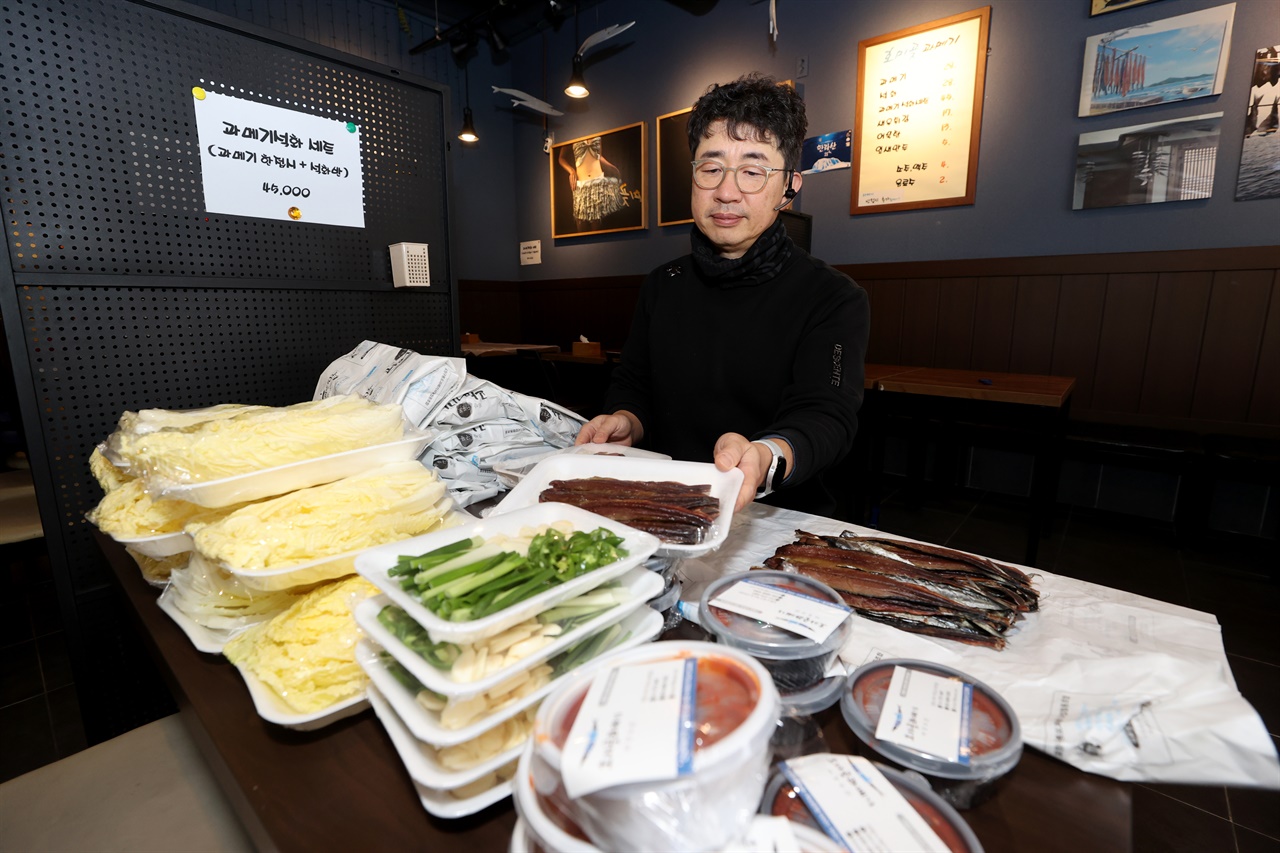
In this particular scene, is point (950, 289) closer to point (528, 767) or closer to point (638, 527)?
point (638, 527)

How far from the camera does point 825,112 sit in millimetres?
4434

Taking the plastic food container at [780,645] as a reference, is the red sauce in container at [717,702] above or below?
above

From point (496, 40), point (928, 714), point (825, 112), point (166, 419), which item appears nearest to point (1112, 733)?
point (928, 714)

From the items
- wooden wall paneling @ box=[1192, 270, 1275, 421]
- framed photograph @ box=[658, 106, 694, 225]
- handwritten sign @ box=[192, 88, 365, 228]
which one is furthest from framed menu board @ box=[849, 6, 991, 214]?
handwritten sign @ box=[192, 88, 365, 228]

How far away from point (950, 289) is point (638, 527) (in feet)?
13.2

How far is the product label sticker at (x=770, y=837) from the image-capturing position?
38 centimetres

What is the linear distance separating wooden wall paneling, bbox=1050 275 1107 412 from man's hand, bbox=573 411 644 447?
10.7 feet

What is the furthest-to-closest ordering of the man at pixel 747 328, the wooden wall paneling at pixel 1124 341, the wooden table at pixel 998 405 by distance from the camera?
the wooden wall paneling at pixel 1124 341
the wooden table at pixel 998 405
the man at pixel 747 328

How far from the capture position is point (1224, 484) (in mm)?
3314

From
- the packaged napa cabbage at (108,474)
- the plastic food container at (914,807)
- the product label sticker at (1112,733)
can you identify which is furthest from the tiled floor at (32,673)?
the product label sticker at (1112,733)

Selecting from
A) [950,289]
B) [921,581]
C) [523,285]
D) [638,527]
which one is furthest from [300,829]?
[523,285]

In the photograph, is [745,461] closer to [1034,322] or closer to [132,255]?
[132,255]

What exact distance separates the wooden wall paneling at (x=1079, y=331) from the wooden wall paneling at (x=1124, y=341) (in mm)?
33

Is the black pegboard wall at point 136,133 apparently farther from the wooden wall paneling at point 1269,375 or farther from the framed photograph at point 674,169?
the wooden wall paneling at point 1269,375
